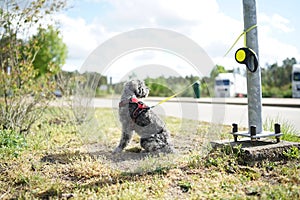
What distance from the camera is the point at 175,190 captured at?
3.21m

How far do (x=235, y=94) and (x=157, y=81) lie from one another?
17.9 metres

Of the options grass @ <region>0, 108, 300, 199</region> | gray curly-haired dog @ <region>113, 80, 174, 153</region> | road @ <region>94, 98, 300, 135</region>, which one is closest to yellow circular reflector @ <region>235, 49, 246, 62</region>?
grass @ <region>0, 108, 300, 199</region>

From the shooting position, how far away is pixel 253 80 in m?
4.22

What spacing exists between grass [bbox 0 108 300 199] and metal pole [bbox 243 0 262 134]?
0.59 meters

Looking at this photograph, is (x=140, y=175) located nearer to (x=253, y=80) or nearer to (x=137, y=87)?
(x=137, y=87)

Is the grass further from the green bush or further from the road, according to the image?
the road

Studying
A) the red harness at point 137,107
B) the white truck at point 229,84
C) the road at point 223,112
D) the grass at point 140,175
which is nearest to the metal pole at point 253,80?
the grass at point 140,175

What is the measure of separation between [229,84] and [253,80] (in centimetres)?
1909

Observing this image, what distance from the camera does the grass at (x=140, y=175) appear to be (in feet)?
10.2

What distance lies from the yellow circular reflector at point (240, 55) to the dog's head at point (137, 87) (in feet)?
4.31

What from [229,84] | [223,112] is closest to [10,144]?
[223,112]

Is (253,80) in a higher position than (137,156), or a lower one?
higher

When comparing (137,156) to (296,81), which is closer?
(137,156)

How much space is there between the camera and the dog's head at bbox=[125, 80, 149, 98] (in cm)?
440
